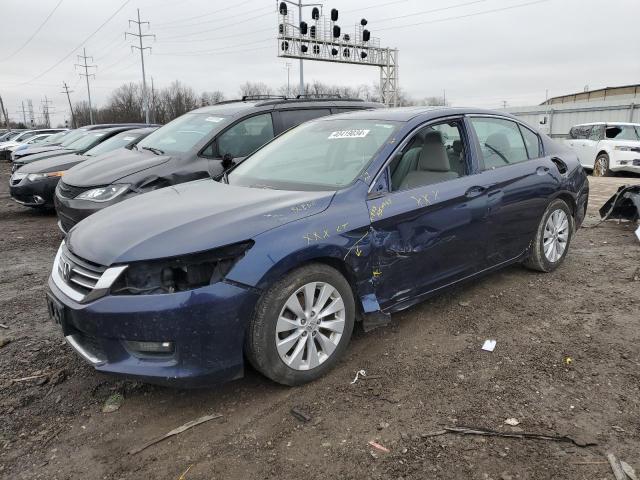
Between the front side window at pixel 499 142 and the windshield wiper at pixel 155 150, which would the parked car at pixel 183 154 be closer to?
the windshield wiper at pixel 155 150

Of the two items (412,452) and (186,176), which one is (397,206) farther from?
(186,176)

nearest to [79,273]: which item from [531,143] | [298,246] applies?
[298,246]

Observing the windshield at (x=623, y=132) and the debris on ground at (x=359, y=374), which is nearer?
the debris on ground at (x=359, y=374)

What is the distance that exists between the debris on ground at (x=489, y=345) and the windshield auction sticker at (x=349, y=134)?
5.76 ft

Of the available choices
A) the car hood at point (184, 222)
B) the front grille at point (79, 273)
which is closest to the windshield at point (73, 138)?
the car hood at point (184, 222)

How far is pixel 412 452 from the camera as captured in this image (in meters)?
2.52

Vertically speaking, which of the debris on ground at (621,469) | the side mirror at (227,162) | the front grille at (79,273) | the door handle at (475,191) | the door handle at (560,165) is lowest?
the debris on ground at (621,469)

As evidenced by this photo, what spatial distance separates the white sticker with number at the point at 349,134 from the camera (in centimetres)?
394

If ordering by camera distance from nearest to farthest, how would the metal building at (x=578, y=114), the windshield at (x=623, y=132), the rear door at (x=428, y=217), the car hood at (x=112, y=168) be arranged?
the rear door at (x=428, y=217)
the car hood at (x=112, y=168)
the windshield at (x=623, y=132)
the metal building at (x=578, y=114)

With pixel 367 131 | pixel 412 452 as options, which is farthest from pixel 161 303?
pixel 367 131

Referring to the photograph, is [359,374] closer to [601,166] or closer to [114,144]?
[114,144]

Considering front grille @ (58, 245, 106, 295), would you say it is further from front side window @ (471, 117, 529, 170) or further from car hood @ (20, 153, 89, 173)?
car hood @ (20, 153, 89, 173)

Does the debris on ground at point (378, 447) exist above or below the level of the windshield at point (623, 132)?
below

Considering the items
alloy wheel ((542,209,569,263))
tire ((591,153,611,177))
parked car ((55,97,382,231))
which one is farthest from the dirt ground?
tire ((591,153,611,177))
